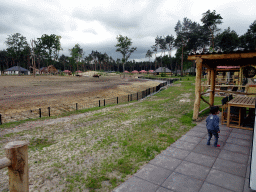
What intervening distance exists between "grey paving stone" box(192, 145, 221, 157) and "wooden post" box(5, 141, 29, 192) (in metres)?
4.51

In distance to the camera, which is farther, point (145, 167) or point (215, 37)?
point (215, 37)

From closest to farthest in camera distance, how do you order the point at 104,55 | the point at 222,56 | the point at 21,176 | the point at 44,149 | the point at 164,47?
1. the point at 21,176
2. the point at 44,149
3. the point at 222,56
4. the point at 164,47
5. the point at 104,55

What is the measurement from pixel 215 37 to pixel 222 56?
182ft

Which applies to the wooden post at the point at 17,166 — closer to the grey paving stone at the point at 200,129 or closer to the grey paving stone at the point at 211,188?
the grey paving stone at the point at 211,188

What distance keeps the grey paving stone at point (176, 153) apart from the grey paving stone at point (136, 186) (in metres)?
1.50

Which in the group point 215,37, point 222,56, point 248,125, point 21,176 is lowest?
point 248,125

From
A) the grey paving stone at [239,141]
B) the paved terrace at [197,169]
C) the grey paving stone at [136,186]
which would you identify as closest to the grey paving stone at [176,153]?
the paved terrace at [197,169]

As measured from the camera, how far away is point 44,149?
5.67 metres

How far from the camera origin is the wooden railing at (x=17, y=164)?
77.7 inches

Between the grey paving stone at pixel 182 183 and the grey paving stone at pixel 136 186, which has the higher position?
the grey paving stone at pixel 182 183

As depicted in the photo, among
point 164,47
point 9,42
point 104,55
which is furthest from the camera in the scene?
point 104,55

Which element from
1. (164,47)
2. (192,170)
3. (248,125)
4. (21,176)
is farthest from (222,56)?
(164,47)

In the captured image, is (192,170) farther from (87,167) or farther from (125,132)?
(125,132)

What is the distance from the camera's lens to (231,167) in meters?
4.00
